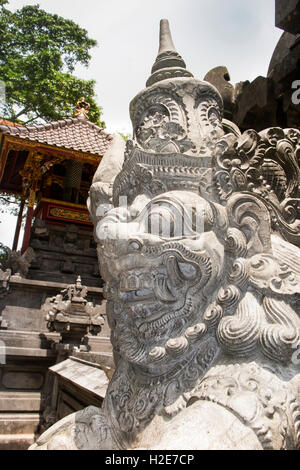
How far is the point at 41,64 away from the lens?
17484 mm

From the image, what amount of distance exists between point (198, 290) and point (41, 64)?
60.1ft

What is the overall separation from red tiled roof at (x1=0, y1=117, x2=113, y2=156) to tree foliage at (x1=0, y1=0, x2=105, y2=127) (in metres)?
6.07

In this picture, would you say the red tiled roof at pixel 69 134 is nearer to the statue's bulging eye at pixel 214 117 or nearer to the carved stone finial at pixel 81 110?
the carved stone finial at pixel 81 110

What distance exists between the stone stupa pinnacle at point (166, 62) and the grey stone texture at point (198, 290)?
14 centimetres

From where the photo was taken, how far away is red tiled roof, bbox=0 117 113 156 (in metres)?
9.70

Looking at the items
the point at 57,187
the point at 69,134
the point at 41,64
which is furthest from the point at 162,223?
the point at 41,64

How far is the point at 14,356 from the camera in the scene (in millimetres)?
6367

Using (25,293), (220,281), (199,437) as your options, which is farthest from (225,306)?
(25,293)

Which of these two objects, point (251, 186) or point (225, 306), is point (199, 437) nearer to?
point (225, 306)

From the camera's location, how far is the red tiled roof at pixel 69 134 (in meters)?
9.70

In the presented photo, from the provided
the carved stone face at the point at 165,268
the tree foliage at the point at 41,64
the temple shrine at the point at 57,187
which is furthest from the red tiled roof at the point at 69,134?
the carved stone face at the point at 165,268

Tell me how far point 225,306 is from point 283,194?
2.34ft

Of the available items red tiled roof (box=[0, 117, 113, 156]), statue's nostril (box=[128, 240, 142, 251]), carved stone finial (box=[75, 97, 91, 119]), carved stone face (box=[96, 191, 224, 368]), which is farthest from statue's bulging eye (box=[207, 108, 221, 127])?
carved stone finial (box=[75, 97, 91, 119])

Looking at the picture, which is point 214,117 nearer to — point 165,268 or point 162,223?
point 162,223
